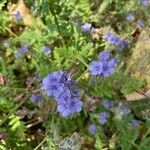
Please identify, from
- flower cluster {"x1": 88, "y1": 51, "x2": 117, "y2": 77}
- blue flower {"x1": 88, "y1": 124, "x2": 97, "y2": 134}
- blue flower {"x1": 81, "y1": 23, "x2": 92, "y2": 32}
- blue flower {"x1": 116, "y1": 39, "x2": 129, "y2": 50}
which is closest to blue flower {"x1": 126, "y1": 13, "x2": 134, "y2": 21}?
blue flower {"x1": 116, "y1": 39, "x2": 129, "y2": 50}

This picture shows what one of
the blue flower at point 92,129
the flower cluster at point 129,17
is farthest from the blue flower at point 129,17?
the blue flower at point 92,129

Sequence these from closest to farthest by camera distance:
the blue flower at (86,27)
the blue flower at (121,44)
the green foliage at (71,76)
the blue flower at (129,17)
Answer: the green foliage at (71,76) < the blue flower at (121,44) < the blue flower at (86,27) < the blue flower at (129,17)

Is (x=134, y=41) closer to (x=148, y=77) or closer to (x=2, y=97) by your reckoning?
(x=148, y=77)

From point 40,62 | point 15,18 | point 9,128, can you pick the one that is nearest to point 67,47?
point 40,62

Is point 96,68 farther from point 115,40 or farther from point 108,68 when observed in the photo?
point 115,40

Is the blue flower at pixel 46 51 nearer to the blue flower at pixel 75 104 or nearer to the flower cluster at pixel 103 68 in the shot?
the flower cluster at pixel 103 68

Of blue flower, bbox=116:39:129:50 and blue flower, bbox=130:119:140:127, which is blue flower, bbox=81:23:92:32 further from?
blue flower, bbox=130:119:140:127
